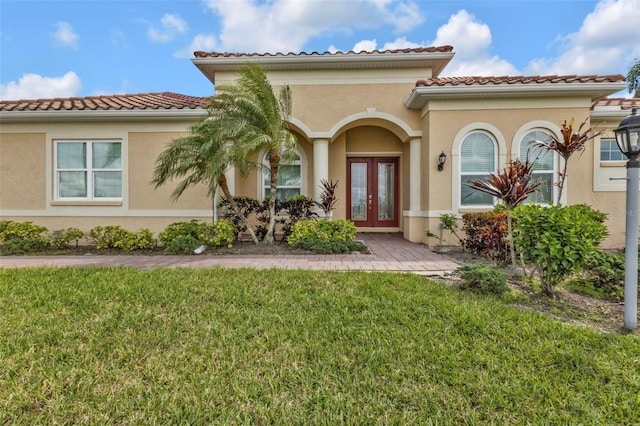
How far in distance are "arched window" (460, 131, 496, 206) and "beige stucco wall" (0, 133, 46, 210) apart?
44.0 ft

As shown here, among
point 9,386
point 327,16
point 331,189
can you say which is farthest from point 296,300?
point 327,16

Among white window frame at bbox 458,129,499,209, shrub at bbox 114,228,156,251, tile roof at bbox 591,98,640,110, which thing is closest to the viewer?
shrub at bbox 114,228,156,251

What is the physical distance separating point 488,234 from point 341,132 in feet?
19.9

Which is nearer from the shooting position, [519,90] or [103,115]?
[519,90]

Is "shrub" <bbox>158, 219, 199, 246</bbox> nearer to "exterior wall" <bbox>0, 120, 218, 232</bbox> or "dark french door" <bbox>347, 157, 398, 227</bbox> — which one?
"exterior wall" <bbox>0, 120, 218, 232</bbox>

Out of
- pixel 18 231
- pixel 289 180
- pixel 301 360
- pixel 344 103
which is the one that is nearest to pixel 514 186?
pixel 301 360

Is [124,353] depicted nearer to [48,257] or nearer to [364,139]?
[48,257]

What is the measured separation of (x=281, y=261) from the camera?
6809 mm

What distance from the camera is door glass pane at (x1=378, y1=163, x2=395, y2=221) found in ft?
40.6

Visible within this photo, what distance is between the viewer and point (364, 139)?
12.1 m

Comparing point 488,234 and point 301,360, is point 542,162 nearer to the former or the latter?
point 488,234

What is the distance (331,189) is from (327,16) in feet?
27.2

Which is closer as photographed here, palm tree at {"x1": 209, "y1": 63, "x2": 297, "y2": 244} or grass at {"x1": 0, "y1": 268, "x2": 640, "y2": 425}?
grass at {"x1": 0, "y1": 268, "x2": 640, "y2": 425}

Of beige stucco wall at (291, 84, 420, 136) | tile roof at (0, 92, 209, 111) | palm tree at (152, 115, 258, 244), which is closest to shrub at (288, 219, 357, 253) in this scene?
palm tree at (152, 115, 258, 244)
